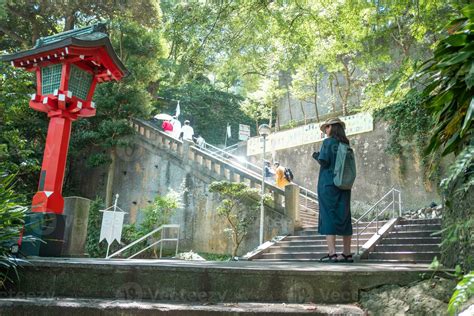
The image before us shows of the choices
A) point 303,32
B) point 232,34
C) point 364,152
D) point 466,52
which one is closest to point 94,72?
point 232,34

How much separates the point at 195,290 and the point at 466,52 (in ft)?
8.98

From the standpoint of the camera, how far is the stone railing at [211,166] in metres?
12.0

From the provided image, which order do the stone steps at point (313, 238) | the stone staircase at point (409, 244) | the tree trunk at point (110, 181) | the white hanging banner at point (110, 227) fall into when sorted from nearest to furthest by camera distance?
1. the stone staircase at point (409, 244)
2. the stone steps at point (313, 238)
3. the white hanging banner at point (110, 227)
4. the tree trunk at point (110, 181)

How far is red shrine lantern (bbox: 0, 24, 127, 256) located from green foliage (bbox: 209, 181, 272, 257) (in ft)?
19.7

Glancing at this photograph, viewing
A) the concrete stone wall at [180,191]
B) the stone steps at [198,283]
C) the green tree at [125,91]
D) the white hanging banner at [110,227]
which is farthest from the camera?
the green tree at [125,91]

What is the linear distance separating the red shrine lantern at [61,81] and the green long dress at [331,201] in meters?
4.06

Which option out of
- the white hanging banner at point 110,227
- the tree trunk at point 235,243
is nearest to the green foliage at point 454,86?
the white hanging banner at point 110,227

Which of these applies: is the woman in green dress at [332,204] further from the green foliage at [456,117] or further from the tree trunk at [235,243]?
the tree trunk at [235,243]

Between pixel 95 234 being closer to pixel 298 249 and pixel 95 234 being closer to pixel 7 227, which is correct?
pixel 298 249

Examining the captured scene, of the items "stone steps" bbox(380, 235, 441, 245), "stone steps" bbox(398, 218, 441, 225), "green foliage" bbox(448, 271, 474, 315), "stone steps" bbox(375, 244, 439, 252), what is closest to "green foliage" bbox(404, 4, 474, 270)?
"green foliage" bbox(448, 271, 474, 315)

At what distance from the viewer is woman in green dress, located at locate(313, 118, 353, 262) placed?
5129mm

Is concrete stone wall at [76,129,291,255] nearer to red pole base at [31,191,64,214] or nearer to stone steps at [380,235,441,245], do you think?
stone steps at [380,235,441,245]

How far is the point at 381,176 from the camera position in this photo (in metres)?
15.3

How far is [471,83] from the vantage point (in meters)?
2.82
